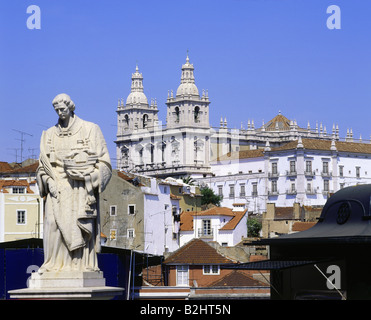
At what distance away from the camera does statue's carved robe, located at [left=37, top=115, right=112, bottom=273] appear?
10.9 meters

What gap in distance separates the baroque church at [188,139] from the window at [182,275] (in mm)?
103504

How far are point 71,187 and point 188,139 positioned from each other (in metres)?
167

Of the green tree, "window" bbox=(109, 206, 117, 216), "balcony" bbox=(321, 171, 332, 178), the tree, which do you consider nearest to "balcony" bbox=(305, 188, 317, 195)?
"balcony" bbox=(321, 171, 332, 178)

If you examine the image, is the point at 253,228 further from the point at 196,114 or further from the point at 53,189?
the point at 53,189

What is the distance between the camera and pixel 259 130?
193 meters

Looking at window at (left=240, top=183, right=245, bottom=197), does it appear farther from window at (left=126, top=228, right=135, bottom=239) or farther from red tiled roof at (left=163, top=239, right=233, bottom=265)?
red tiled roof at (left=163, top=239, right=233, bottom=265)

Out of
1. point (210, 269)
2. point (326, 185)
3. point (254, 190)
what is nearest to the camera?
point (210, 269)

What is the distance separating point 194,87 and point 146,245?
107470 millimetres

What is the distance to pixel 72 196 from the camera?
1096 centimetres

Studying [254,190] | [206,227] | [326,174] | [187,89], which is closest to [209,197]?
[254,190]

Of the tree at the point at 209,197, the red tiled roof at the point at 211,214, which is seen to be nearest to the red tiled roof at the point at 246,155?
the tree at the point at 209,197

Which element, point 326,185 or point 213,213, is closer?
point 213,213

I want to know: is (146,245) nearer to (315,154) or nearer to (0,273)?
(0,273)

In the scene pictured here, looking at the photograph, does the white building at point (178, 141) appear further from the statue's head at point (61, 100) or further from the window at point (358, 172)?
the statue's head at point (61, 100)
